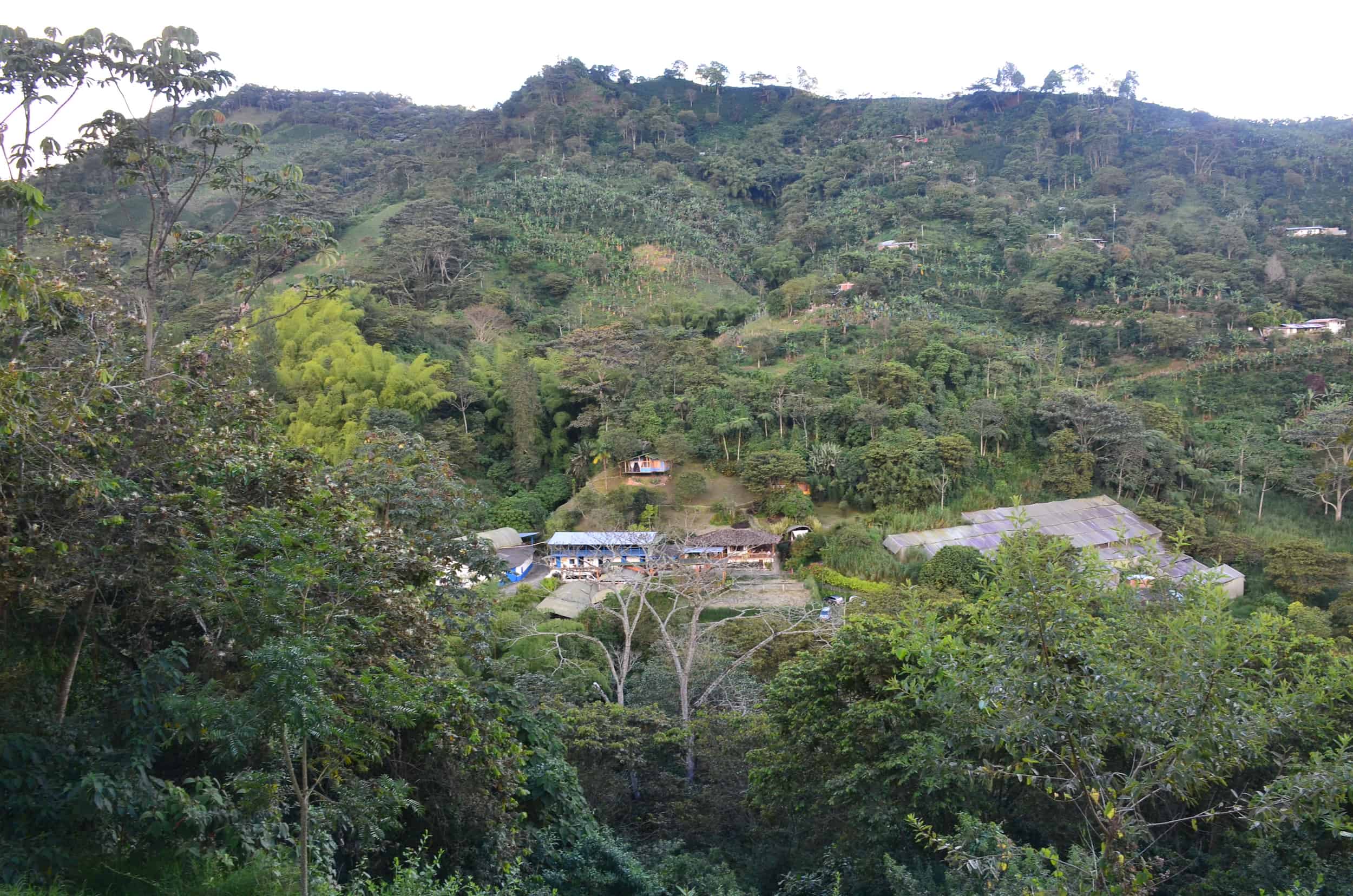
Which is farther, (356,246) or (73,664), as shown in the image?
(356,246)

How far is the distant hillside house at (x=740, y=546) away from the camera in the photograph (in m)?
16.9

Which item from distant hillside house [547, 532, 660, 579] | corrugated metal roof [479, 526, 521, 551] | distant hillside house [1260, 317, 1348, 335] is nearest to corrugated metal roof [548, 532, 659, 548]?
distant hillside house [547, 532, 660, 579]

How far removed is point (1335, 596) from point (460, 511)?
17812mm

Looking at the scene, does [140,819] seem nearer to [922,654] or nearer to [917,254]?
[922,654]

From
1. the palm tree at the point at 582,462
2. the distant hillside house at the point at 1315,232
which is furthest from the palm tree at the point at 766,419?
the distant hillside house at the point at 1315,232

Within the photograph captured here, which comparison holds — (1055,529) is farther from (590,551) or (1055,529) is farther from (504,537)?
(504,537)

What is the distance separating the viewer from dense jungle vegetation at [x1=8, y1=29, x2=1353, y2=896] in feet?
11.5

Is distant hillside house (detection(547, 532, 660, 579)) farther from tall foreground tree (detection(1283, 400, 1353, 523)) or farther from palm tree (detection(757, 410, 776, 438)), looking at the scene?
tall foreground tree (detection(1283, 400, 1353, 523))

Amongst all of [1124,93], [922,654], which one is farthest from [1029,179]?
[922,654]

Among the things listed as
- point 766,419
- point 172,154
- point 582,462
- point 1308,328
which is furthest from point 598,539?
point 1308,328

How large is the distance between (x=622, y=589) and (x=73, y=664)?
10.4 metres

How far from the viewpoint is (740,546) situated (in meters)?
17.0

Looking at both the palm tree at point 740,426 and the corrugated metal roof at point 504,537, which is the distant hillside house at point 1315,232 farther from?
the corrugated metal roof at point 504,537

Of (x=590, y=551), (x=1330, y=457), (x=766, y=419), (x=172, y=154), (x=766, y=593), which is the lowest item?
(x=766, y=593)
